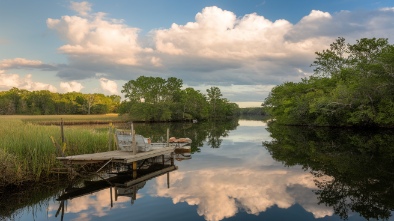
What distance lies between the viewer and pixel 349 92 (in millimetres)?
45219

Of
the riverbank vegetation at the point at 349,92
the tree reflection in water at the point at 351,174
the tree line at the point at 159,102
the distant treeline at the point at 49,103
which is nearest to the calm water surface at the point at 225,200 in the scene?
the tree reflection in water at the point at 351,174

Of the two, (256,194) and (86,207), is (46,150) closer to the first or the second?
(86,207)

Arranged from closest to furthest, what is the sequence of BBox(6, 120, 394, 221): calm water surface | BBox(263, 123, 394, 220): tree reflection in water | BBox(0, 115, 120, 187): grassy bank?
BBox(6, 120, 394, 221): calm water surface < BBox(263, 123, 394, 220): tree reflection in water < BBox(0, 115, 120, 187): grassy bank

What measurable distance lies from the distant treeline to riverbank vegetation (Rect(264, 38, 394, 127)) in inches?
3160

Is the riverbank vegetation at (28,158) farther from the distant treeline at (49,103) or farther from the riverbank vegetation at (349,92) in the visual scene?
the distant treeline at (49,103)

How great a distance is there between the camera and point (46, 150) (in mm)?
14953

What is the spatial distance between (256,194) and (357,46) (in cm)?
5551

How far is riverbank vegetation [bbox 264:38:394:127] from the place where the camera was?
41.1 meters

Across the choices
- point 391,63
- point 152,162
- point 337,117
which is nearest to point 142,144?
point 152,162

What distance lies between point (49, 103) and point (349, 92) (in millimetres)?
109140

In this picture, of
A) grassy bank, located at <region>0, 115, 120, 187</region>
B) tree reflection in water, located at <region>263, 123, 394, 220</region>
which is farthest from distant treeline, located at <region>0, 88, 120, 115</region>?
grassy bank, located at <region>0, 115, 120, 187</region>

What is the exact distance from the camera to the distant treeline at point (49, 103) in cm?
11466

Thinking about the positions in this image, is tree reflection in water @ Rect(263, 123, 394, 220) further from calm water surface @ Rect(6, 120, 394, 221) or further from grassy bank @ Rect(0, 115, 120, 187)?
grassy bank @ Rect(0, 115, 120, 187)

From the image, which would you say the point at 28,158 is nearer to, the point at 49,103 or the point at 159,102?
the point at 159,102
